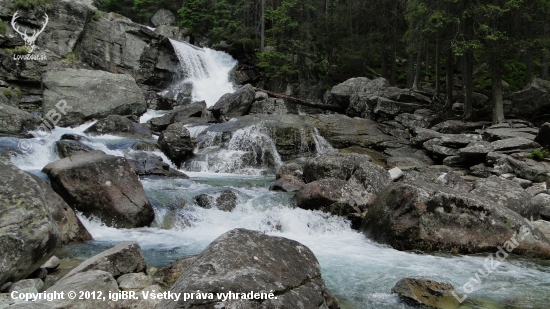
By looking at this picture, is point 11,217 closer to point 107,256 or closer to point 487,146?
point 107,256

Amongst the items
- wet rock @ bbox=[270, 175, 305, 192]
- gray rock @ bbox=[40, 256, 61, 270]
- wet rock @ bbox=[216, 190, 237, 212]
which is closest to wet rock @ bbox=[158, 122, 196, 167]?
wet rock @ bbox=[270, 175, 305, 192]

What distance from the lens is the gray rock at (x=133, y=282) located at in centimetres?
561

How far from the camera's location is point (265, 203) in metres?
11.6

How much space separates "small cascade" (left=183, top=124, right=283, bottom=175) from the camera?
17.7 meters

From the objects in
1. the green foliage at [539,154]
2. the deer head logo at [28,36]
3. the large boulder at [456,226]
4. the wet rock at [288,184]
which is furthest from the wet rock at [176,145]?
the deer head logo at [28,36]

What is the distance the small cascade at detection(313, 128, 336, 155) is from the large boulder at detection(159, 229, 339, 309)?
15.5m

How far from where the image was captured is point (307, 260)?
4.89m

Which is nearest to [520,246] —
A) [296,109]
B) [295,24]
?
[296,109]

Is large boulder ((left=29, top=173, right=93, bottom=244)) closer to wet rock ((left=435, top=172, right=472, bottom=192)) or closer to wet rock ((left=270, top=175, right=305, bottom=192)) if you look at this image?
wet rock ((left=270, top=175, right=305, bottom=192))

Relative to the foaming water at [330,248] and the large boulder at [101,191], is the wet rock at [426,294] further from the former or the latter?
the large boulder at [101,191]

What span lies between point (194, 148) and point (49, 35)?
1663 centimetres

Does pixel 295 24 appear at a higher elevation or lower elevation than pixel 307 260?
higher

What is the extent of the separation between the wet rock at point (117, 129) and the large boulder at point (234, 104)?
217 inches

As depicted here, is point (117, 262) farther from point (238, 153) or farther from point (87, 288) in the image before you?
point (238, 153)
